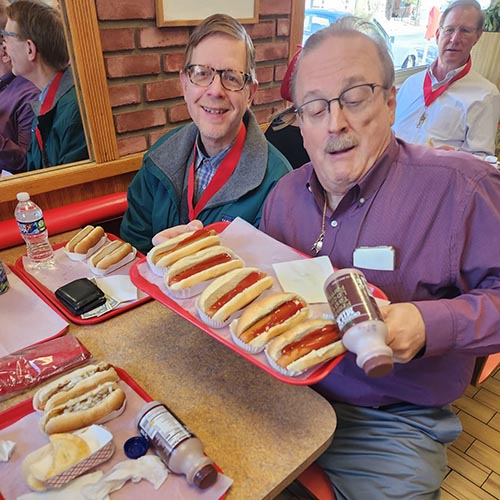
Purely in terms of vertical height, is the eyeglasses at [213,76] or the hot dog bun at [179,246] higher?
the eyeglasses at [213,76]

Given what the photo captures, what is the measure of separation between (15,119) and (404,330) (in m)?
1.75

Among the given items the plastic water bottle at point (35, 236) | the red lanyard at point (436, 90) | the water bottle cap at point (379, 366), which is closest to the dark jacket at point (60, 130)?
the plastic water bottle at point (35, 236)

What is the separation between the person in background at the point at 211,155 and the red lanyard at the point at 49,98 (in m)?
0.45

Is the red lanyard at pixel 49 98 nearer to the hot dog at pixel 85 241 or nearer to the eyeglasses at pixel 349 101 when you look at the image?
the hot dog at pixel 85 241

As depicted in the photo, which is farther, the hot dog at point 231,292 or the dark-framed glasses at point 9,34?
the dark-framed glasses at point 9,34

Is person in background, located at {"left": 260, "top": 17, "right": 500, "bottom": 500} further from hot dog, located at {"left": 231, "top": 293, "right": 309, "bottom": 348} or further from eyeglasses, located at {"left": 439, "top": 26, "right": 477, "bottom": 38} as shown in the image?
eyeglasses, located at {"left": 439, "top": 26, "right": 477, "bottom": 38}

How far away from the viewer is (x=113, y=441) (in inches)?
30.8

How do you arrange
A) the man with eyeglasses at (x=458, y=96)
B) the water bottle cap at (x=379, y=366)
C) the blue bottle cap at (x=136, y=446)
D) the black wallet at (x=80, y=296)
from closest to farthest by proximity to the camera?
the water bottle cap at (x=379, y=366) < the blue bottle cap at (x=136, y=446) < the black wallet at (x=80, y=296) < the man with eyeglasses at (x=458, y=96)

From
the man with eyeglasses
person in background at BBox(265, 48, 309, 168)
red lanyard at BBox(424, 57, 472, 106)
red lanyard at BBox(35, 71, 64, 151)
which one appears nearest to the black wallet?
red lanyard at BBox(35, 71, 64, 151)

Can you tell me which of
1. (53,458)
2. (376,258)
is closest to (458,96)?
(376,258)

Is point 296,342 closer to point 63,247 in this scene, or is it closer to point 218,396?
point 218,396

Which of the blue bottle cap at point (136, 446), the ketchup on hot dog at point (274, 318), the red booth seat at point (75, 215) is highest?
the ketchup on hot dog at point (274, 318)

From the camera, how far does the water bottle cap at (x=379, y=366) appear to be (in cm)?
66

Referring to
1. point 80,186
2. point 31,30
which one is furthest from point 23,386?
point 31,30
